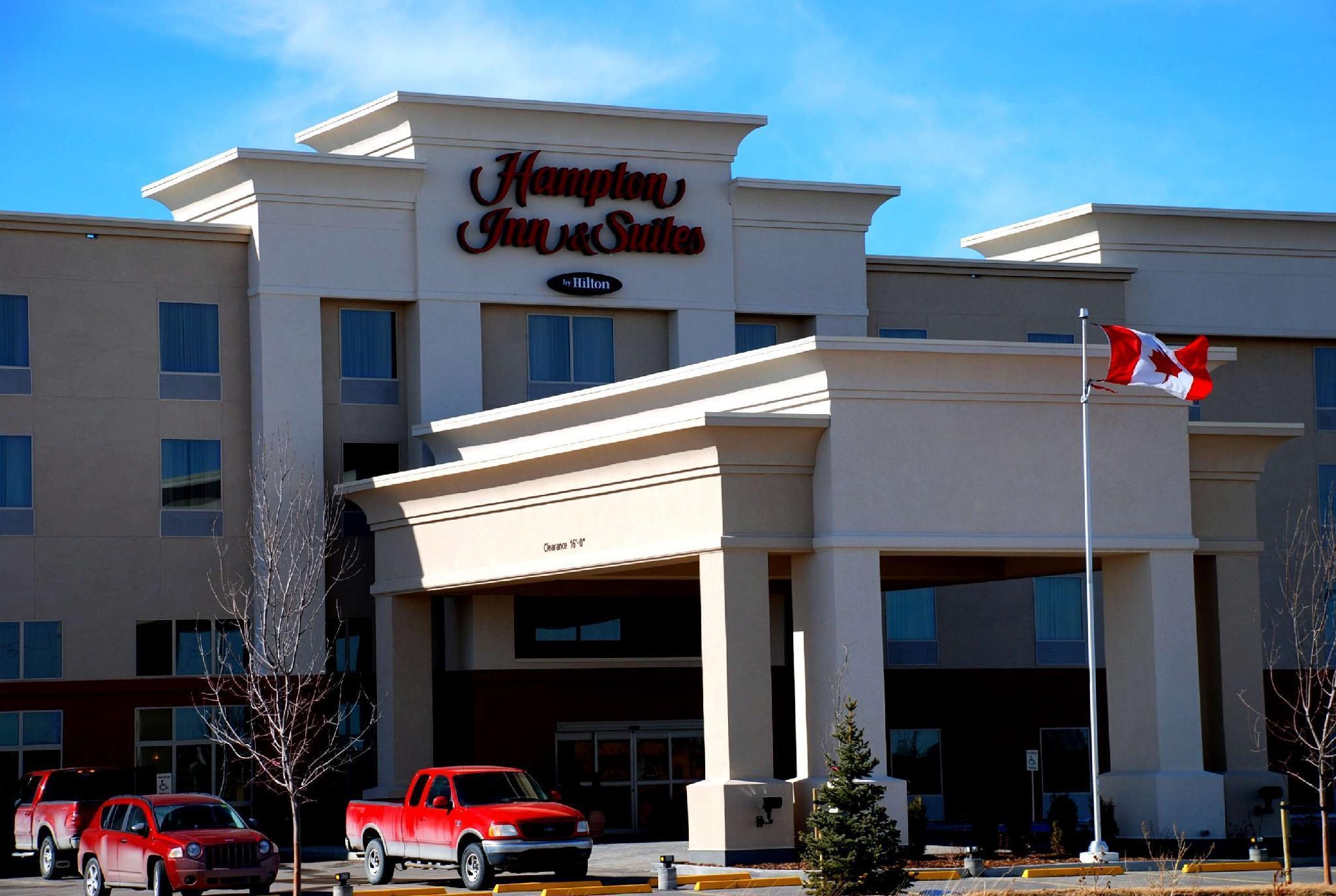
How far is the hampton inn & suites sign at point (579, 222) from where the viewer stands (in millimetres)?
45969

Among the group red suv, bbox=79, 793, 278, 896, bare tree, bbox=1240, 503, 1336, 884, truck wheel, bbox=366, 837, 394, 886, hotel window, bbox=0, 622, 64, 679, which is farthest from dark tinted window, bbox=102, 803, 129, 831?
bare tree, bbox=1240, 503, 1336, 884

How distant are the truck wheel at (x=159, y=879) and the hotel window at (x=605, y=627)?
52.9ft

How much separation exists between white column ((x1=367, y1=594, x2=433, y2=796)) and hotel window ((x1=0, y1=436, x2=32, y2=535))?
7.97 m

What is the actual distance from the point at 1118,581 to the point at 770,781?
8057 mm

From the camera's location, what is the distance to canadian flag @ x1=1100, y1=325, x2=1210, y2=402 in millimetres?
33625

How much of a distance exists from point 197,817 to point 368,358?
1716 cm

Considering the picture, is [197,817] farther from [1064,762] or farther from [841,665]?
[1064,762]

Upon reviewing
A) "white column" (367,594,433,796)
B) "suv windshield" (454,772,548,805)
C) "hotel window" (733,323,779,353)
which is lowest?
"suv windshield" (454,772,548,805)

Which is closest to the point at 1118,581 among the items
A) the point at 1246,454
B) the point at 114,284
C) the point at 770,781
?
the point at 1246,454

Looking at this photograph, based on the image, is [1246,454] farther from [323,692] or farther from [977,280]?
[323,692]

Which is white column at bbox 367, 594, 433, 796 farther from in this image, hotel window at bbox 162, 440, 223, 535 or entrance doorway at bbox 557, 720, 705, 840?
hotel window at bbox 162, 440, 223, 535

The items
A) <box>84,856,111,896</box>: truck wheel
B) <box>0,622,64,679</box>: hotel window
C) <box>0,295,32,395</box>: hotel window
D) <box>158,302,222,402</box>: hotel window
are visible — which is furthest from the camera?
<box>158,302,222,402</box>: hotel window

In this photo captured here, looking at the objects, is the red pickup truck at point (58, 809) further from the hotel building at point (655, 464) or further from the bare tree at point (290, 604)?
the hotel building at point (655, 464)

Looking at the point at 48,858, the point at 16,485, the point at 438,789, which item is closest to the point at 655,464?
the point at 438,789
